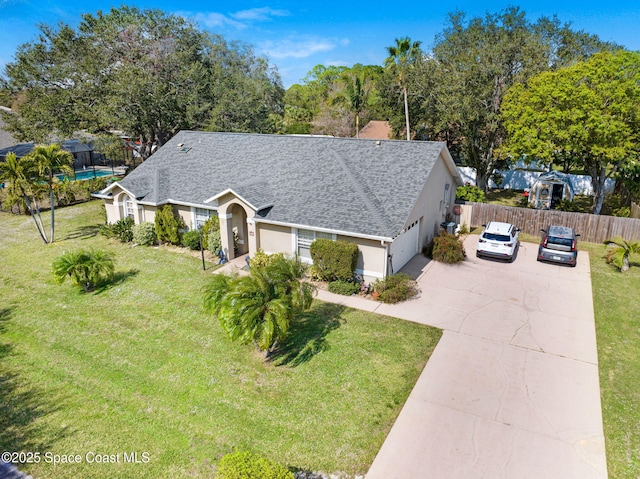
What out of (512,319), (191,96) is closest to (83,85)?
(191,96)

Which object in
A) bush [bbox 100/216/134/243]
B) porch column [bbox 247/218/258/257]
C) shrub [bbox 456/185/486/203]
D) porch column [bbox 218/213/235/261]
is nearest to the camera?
porch column [bbox 247/218/258/257]

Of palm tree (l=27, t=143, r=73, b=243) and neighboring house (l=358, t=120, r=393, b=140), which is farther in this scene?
neighboring house (l=358, t=120, r=393, b=140)

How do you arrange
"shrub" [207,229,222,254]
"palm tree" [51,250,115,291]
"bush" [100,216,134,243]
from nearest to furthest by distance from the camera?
"palm tree" [51,250,115,291] → "shrub" [207,229,222,254] → "bush" [100,216,134,243]

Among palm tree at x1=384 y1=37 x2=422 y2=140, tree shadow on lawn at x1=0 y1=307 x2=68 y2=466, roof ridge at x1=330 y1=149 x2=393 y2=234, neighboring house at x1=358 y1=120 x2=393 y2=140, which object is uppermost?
palm tree at x1=384 y1=37 x2=422 y2=140

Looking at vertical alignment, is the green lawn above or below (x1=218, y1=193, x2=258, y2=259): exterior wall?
below

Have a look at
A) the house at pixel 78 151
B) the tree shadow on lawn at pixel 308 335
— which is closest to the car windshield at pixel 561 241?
the tree shadow on lawn at pixel 308 335

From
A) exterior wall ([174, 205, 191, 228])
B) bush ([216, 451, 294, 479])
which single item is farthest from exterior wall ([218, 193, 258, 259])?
bush ([216, 451, 294, 479])

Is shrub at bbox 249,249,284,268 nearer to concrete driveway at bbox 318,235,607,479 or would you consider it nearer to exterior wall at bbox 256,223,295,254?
exterior wall at bbox 256,223,295,254

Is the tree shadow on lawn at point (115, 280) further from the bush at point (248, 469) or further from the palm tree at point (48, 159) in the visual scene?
the bush at point (248, 469)
